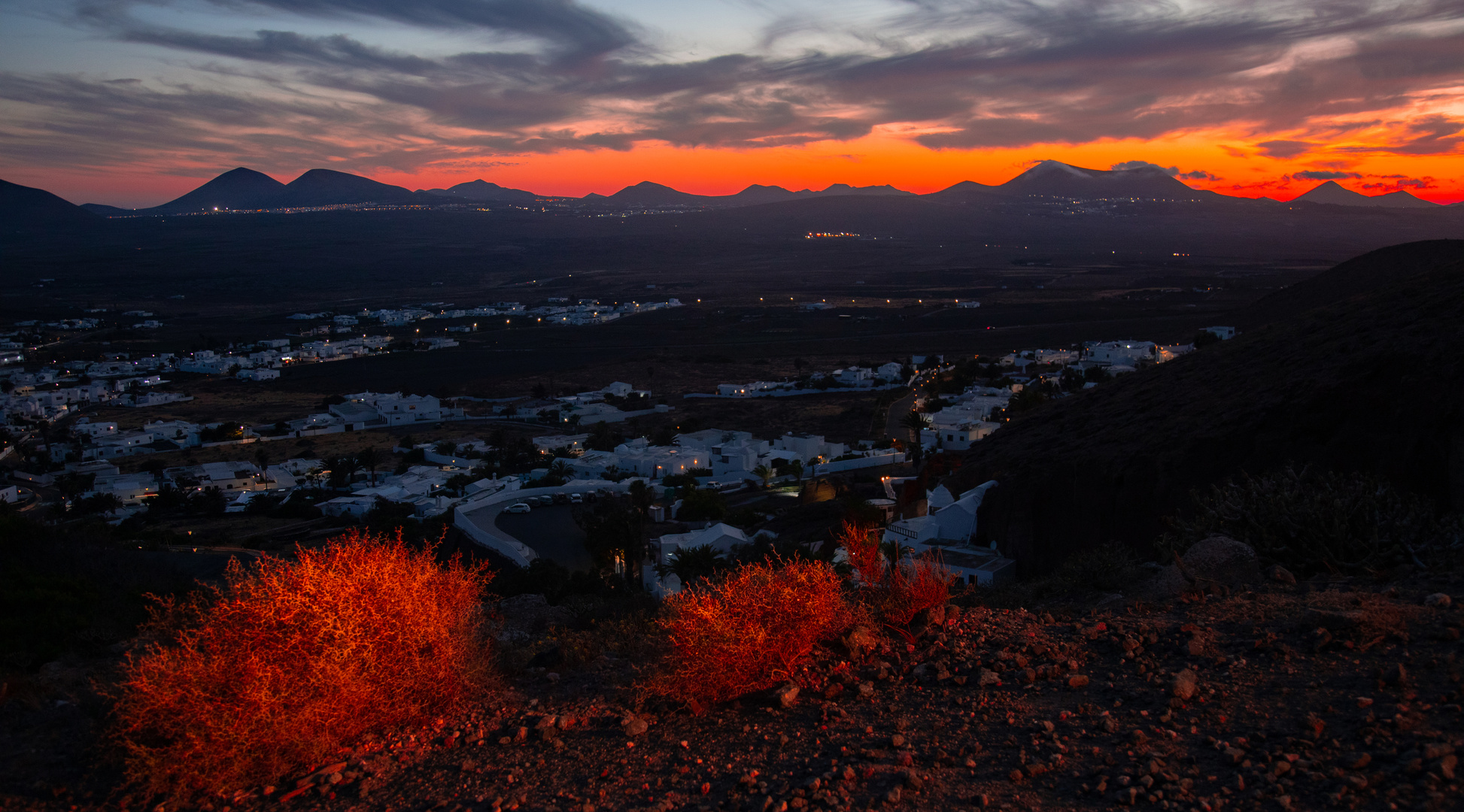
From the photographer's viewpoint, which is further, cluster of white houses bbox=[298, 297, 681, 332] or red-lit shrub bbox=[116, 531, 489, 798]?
cluster of white houses bbox=[298, 297, 681, 332]

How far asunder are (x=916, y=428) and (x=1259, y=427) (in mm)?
19717

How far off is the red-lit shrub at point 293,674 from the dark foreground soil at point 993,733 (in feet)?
0.51

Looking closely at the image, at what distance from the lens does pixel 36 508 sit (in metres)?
26.9

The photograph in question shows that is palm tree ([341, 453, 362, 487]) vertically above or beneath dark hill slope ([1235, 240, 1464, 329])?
beneath

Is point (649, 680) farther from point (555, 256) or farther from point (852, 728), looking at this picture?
point (555, 256)

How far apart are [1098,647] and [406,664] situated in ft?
12.0

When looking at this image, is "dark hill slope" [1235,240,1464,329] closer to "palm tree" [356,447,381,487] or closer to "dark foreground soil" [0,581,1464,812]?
"palm tree" [356,447,381,487]

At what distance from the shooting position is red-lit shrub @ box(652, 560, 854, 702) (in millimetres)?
4559

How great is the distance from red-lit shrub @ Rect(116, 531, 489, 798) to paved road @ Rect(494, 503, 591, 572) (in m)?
12.9

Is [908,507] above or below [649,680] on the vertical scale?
below

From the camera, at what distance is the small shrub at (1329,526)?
6102 mm

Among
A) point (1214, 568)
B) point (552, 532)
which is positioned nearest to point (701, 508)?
point (552, 532)

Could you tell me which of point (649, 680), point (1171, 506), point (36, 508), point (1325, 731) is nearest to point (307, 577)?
point (649, 680)

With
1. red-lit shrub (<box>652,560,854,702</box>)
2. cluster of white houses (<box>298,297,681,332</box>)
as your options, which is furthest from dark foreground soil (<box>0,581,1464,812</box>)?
cluster of white houses (<box>298,297,681,332</box>)
